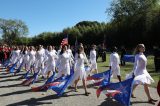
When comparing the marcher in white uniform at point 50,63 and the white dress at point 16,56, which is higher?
the white dress at point 16,56

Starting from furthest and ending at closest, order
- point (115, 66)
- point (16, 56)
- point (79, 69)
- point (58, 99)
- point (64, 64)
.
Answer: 1. point (16, 56)
2. point (115, 66)
3. point (64, 64)
4. point (79, 69)
5. point (58, 99)

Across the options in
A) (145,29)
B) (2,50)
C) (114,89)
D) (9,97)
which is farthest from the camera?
(145,29)

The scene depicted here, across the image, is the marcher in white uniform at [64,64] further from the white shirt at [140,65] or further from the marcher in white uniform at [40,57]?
the marcher in white uniform at [40,57]

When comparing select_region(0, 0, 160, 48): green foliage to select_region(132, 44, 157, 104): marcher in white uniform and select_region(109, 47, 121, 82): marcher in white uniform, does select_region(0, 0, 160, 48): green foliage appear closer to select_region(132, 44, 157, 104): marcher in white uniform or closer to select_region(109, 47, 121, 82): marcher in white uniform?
select_region(109, 47, 121, 82): marcher in white uniform

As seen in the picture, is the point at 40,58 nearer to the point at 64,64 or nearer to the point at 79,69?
the point at 64,64

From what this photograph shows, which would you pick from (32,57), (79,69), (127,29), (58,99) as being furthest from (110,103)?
(127,29)

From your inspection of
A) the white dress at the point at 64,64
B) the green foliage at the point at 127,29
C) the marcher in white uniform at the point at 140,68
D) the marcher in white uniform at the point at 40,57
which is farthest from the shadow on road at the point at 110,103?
the green foliage at the point at 127,29

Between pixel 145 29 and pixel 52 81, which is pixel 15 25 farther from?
pixel 52 81

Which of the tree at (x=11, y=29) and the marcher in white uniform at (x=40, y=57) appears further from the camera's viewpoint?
the tree at (x=11, y=29)

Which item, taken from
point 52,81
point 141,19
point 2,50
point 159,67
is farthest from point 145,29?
point 52,81

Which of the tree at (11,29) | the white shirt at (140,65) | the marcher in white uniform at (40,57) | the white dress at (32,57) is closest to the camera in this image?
the white shirt at (140,65)

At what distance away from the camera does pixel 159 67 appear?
81.5 feet

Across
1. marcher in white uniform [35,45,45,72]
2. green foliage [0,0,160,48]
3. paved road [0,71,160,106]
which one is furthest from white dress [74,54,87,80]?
green foliage [0,0,160,48]

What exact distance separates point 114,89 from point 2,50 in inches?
1012
